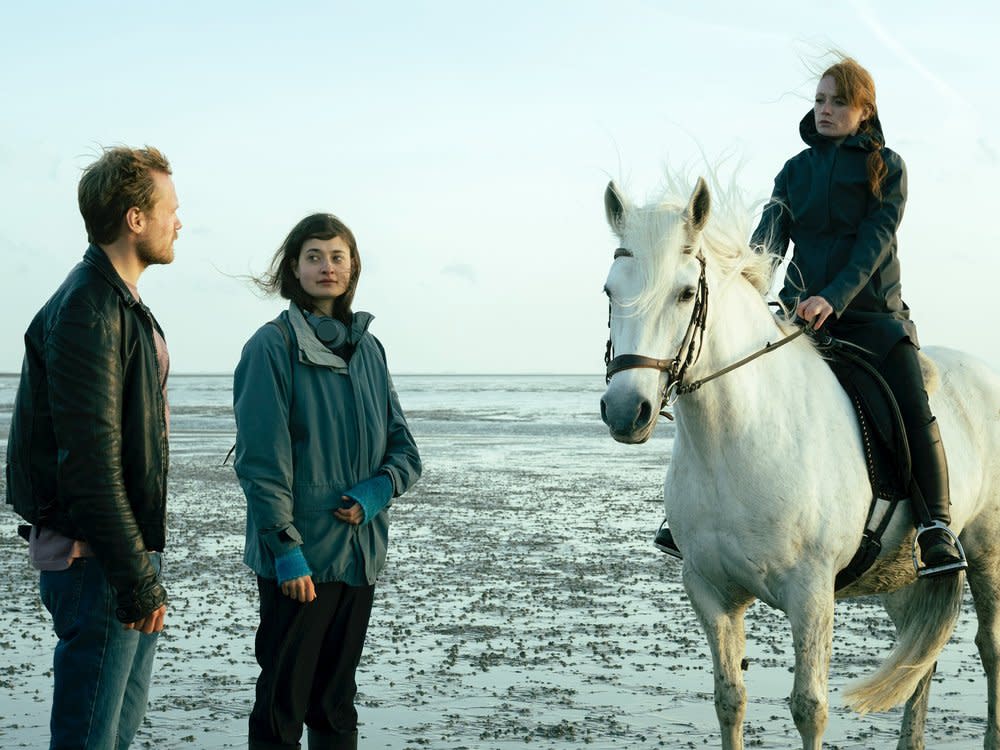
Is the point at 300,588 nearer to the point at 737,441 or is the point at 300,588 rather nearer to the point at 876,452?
the point at 737,441

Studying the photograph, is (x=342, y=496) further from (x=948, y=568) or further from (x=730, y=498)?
(x=948, y=568)

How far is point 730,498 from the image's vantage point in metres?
4.20

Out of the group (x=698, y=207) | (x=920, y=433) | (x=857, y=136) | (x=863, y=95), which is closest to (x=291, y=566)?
(x=698, y=207)

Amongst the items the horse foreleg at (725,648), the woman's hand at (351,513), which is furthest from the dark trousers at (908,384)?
the woman's hand at (351,513)

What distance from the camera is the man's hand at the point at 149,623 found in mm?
2895

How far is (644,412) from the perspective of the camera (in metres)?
3.61

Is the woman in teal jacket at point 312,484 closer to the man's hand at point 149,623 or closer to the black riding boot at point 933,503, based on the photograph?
the man's hand at point 149,623

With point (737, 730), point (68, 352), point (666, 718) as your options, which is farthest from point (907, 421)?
point (68, 352)

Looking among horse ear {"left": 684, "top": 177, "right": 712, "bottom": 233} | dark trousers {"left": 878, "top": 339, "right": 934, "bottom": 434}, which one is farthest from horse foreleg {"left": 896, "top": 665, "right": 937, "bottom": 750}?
horse ear {"left": 684, "top": 177, "right": 712, "bottom": 233}

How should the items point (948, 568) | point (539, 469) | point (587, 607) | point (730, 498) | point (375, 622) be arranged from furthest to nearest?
point (539, 469) → point (587, 607) → point (375, 622) → point (948, 568) → point (730, 498)

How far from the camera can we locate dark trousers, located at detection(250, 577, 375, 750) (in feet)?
12.0

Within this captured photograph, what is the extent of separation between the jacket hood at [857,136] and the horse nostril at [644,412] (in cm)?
198

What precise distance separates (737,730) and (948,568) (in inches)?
44.8

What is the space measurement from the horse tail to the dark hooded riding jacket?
4.11ft
